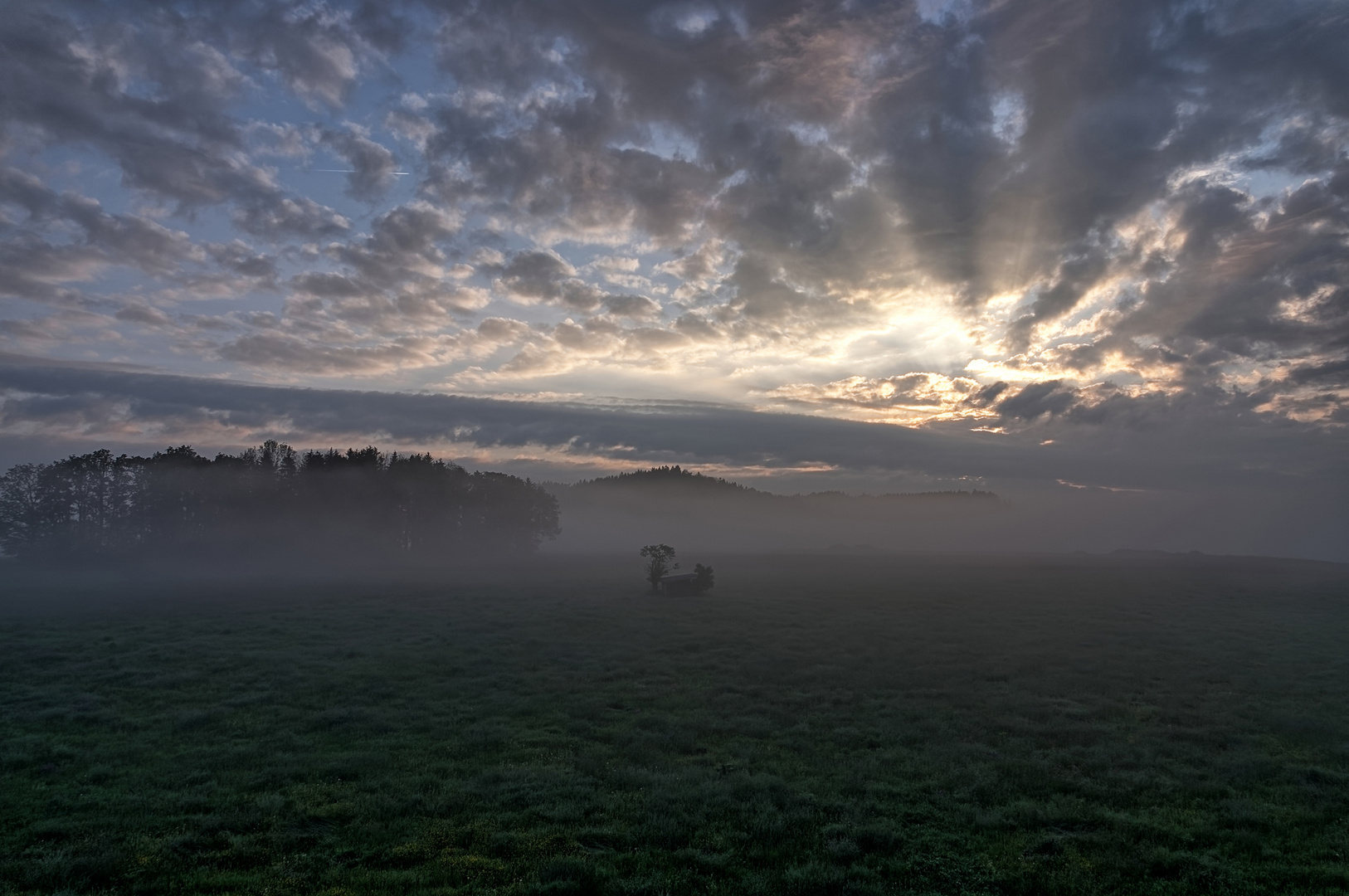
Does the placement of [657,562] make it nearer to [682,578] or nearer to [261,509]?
[682,578]

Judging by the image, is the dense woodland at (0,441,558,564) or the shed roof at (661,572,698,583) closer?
the shed roof at (661,572,698,583)

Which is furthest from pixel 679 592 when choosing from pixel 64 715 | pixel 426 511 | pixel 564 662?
pixel 426 511

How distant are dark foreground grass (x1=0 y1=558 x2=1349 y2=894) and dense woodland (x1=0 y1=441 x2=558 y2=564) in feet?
222

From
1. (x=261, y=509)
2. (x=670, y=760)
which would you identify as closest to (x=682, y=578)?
(x=670, y=760)

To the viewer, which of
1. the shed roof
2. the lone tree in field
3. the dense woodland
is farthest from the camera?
the dense woodland

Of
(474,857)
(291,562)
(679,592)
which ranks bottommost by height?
(291,562)

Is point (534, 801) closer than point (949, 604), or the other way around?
point (534, 801)

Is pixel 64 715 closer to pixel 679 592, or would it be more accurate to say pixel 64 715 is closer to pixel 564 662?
pixel 564 662

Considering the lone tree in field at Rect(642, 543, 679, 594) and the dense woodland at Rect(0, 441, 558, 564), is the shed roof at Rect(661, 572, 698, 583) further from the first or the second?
the dense woodland at Rect(0, 441, 558, 564)

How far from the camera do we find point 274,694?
79.1ft

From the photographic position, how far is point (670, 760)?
17.5 m

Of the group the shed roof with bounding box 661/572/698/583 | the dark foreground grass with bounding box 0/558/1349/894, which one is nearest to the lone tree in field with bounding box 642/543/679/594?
the shed roof with bounding box 661/572/698/583

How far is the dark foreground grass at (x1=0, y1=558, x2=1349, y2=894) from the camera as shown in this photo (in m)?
11.6

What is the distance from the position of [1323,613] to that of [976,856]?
192 feet
